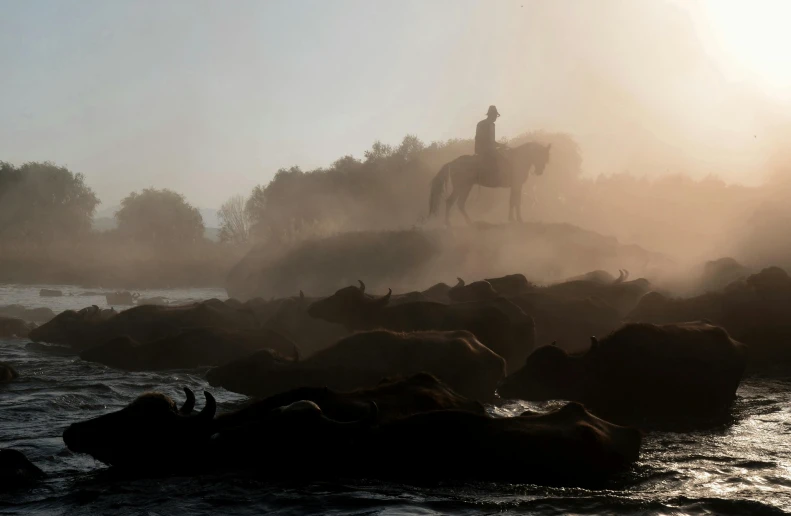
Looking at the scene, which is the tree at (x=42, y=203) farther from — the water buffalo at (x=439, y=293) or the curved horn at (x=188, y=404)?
the curved horn at (x=188, y=404)

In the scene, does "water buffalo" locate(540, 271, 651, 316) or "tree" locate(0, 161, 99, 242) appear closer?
"water buffalo" locate(540, 271, 651, 316)

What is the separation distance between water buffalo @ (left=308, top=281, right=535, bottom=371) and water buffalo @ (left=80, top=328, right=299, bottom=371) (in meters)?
1.87

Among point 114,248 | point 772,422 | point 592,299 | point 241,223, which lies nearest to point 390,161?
point 241,223

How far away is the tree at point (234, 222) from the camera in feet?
340

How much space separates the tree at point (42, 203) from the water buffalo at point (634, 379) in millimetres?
97540

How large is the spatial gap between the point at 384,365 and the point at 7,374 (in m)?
8.24

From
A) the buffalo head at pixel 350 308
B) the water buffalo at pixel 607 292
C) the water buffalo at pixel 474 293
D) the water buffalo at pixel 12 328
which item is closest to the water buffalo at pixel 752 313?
the water buffalo at pixel 607 292

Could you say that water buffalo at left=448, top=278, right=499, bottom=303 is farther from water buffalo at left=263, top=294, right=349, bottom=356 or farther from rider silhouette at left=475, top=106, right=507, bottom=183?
rider silhouette at left=475, top=106, right=507, bottom=183

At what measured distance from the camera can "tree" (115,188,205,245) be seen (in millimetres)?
112438

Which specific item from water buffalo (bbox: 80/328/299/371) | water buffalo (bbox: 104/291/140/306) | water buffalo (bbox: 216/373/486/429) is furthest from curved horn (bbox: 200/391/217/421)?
water buffalo (bbox: 104/291/140/306)

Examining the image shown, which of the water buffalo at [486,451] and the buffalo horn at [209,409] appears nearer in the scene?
the water buffalo at [486,451]

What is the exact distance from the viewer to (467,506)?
316 inches

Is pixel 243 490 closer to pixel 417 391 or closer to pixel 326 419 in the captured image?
pixel 326 419

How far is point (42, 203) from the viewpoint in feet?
340
